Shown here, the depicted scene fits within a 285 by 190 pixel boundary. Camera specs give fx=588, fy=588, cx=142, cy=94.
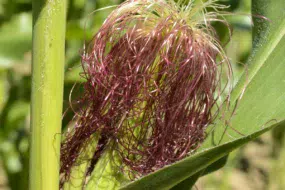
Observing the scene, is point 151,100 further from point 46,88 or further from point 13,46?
point 13,46

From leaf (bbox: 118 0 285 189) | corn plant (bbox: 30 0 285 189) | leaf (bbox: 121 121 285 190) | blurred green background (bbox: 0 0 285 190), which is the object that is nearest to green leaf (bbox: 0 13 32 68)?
blurred green background (bbox: 0 0 285 190)

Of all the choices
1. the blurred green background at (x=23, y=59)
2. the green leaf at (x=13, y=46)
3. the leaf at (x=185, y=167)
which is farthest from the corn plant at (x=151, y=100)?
the green leaf at (x=13, y=46)

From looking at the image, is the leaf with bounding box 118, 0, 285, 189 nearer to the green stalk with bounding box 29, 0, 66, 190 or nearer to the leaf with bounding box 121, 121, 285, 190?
the leaf with bounding box 121, 121, 285, 190

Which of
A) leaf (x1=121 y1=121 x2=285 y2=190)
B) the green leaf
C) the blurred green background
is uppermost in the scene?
leaf (x1=121 y1=121 x2=285 y2=190)

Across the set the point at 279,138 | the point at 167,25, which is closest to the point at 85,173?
the point at 167,25

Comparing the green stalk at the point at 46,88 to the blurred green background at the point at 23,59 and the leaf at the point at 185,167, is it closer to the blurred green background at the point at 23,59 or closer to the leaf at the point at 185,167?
the leaf at the point at 185,167

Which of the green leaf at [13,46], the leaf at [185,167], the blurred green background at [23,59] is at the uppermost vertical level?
the leaf at [185,167]

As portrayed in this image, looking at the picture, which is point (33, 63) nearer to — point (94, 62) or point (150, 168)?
point (94, 62)

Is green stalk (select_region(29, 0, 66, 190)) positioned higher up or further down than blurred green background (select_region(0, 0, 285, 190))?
higher up

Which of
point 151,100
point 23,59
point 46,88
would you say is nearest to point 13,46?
point 23,59

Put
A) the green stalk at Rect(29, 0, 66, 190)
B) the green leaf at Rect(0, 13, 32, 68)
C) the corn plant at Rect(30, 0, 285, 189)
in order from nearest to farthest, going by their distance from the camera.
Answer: the green stalk at Rect(29, 0, 66, 190) < the corn plant at Rect(30, 0, 285, 189) < the green leaf at Rect(0, 13, 32, 68)
